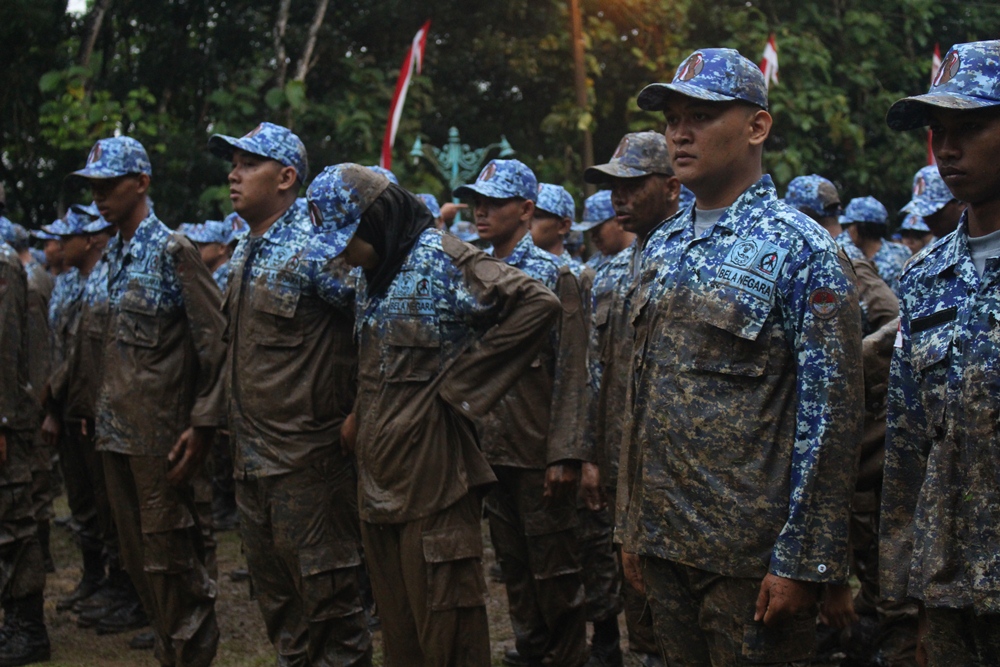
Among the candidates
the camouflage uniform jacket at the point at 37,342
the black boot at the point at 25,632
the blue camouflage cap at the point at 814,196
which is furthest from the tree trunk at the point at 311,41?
the black boot at the point at 25,632

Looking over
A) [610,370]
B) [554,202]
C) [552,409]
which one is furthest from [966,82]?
[554,202]

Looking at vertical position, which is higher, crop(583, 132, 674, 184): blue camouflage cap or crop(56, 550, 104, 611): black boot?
crop(583, 132, 674, 184): blue camouflage cap

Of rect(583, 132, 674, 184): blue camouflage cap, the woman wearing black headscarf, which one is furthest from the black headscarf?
rect(583, 132, 674, 184): blue camouflage cap

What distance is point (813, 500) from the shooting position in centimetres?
308

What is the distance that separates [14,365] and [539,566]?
11.0 ft

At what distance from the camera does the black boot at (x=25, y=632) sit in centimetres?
667

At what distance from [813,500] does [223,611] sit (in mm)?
5668

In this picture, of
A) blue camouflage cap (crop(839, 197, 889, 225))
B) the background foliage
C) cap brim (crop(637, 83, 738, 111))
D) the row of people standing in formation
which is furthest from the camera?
the background foliage

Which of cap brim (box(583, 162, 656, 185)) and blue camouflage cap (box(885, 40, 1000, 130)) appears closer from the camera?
blue camouflage cap (box(885, 40, 1000, 130))

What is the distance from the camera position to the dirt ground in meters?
6.72

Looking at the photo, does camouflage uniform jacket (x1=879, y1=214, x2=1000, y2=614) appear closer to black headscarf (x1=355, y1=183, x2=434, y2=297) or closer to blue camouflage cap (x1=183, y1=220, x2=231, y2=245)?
black headscarf (x1=355, y1=183, x2=434, y2=297)

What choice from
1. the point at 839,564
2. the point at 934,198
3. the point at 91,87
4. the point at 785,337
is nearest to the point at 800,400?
the point at 785,337

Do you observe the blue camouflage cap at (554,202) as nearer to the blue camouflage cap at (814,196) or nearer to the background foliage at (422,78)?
the blue camouflage cap at (814,196)

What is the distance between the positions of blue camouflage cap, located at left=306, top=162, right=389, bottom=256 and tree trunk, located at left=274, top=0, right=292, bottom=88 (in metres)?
13.1
